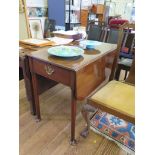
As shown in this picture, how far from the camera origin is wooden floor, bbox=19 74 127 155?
128 cm

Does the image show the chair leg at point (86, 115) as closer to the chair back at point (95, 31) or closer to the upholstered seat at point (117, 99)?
the upholstered seat at point (117, 99)

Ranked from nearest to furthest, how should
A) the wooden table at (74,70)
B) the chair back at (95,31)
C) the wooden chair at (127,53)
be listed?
the wooden table at (74,70) < the wooden chair at (127,53) < the chair back at (95,31)

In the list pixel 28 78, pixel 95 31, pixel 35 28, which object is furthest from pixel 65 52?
pixel 35 28

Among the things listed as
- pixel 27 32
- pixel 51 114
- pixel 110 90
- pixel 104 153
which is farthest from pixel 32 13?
pixel 104 153

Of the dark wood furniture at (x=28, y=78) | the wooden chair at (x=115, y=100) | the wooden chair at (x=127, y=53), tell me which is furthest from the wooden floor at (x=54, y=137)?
the wooden chair at (x=127, y=53)

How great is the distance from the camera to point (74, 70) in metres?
1.00

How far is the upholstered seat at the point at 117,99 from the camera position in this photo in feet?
3.52

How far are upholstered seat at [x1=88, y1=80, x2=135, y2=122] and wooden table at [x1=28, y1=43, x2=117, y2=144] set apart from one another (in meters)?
0.11

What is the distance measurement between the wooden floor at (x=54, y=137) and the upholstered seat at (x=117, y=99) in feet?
1.38

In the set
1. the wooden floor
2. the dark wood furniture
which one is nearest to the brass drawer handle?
the dark wood furniture

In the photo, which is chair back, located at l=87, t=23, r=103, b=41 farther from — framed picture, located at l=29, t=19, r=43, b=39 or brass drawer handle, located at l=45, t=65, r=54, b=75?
brass drawer handle, located at l=45, t=65, r=54, b=75

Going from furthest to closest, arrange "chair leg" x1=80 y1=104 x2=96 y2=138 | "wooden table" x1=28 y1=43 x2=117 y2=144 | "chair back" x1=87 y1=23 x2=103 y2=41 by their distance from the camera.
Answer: "chair back" x1=87 y1=23 x2=103 y2=41, "chair leg" x1=80 y1=104 x2=96 y2=138, "wooden table" x1=28 y1=43 x2=117 y2=144
